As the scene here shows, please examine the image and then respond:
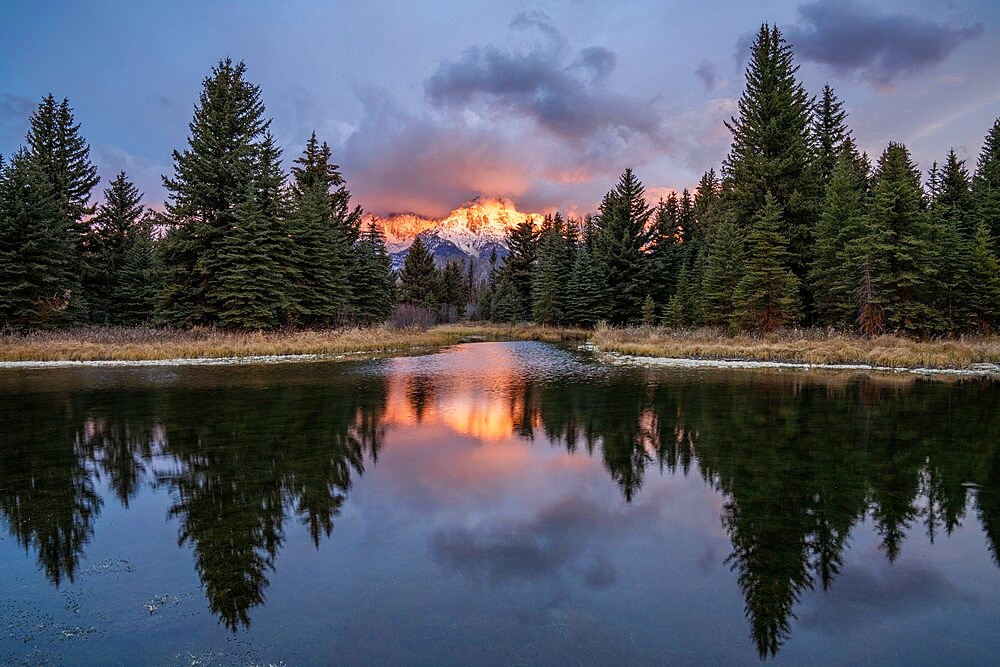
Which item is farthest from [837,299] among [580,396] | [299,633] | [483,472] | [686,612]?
[299,633]

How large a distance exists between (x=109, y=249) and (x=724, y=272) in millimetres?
47473

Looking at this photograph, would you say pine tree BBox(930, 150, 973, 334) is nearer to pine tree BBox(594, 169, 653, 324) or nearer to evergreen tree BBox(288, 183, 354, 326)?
pine tree BBox(594, 169, 653, 324)

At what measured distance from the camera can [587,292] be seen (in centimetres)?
5784

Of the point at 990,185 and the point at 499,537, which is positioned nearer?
the point at 499,537

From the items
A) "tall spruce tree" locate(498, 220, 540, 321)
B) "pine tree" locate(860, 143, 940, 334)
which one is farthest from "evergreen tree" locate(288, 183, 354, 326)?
"tall spruce tree" locate(498, 220, 540, 321)

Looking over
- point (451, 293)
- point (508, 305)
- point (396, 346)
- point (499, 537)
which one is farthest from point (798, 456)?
point (451, 293)

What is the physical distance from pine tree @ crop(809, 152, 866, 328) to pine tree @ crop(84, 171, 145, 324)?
49603mm

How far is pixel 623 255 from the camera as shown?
191ft

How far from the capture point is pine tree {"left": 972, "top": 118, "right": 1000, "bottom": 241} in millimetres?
38625

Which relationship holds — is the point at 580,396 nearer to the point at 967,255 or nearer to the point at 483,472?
the point at 483,472

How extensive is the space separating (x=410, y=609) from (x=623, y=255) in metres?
56.1

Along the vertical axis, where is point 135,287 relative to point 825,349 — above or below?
above

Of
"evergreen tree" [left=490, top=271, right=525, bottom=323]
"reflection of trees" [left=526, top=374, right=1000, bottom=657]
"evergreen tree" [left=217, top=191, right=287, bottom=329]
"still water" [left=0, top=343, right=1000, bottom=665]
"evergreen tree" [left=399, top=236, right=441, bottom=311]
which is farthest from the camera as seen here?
"evergreen tree" [left=399, top=236, right=441, bottom=311]

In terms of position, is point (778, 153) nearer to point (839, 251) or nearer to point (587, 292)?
point (839, 251)
